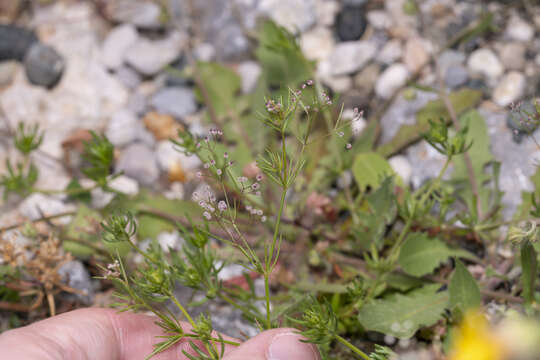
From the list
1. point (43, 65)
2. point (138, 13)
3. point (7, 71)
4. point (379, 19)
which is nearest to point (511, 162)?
point (379, 19)

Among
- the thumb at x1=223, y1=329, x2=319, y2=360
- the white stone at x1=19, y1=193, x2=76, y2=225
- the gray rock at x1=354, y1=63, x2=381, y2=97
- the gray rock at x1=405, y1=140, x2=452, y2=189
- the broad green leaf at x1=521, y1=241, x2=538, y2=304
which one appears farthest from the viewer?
the gray rock at x1=354, y1=63, x2=381, y2=97

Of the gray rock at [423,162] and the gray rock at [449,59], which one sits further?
the gray rock at [449,59]

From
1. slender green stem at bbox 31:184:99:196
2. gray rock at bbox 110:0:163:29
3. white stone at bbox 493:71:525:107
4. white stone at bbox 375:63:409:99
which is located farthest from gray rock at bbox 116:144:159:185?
white stone at bbox 493:71:525:107

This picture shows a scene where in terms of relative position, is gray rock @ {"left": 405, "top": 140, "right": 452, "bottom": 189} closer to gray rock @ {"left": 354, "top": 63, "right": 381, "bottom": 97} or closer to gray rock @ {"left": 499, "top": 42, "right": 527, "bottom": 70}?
gray rock @ {"left": 354, "top": 63, "right": 381, "bottom": 97}

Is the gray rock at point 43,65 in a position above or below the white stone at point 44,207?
above

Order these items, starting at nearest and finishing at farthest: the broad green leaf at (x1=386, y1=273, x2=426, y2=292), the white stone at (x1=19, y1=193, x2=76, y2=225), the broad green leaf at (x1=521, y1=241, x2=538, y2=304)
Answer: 1. the broad green leaf at (x1=521, y1=241, x2=538, y2=304)
2. the broad green leaf at (x1=386, y1=273, x2=426, y2=292)
3. the white stone at (x1=19, y1=193, x2=76, y2=225)

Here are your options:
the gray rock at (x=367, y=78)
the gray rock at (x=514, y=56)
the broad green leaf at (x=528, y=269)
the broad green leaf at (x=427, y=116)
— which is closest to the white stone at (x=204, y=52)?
the gray rock at (x=367, y=78)

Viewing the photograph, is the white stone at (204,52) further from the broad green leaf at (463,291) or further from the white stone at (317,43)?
the broad green leaf at (463,291)

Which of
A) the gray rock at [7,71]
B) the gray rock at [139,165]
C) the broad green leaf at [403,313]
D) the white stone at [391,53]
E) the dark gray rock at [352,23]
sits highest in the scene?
the dark gray rock at [352,23]
